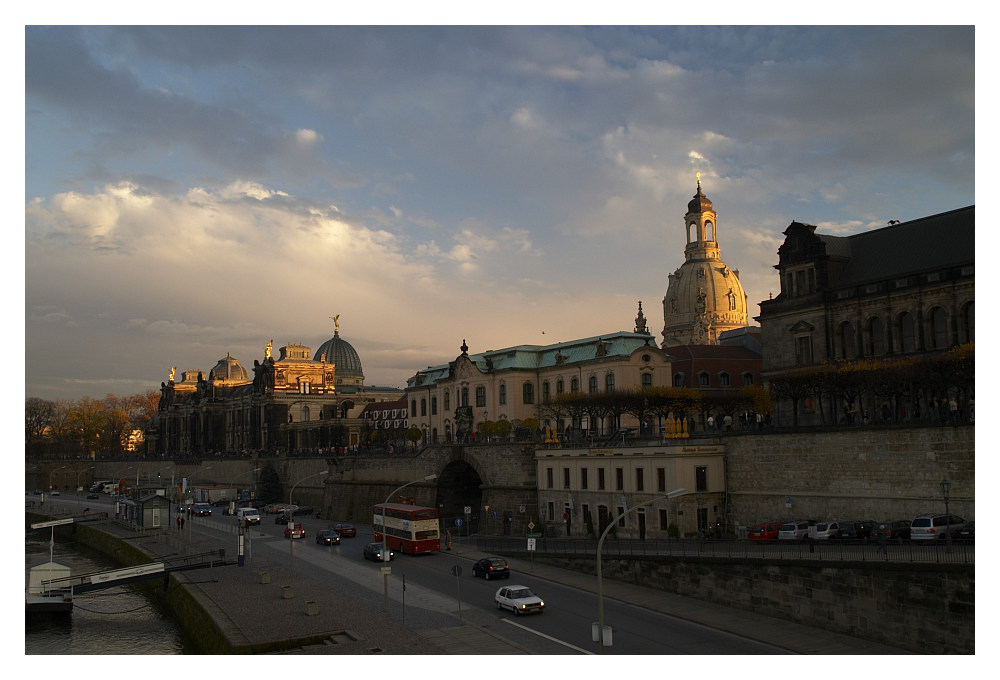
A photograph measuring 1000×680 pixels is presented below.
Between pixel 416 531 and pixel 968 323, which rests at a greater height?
pixel 968 323

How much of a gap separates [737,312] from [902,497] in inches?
4617

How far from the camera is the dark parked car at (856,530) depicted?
4003 centimetres

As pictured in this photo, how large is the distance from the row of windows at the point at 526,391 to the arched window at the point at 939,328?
23358 millimetres

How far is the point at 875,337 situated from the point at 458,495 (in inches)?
1323

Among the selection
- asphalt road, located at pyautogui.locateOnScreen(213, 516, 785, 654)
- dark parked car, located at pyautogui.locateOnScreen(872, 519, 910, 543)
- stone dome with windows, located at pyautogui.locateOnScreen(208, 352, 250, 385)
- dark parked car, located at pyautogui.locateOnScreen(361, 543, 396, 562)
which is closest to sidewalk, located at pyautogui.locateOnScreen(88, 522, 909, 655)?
asphalt road, located at pyautogui.locateOnScreen(213, 516, 785, 654)

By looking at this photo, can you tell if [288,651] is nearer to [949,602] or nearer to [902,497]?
[949,602]

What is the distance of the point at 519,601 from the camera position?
1470 inches

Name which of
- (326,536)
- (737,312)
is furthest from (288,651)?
(737,312)

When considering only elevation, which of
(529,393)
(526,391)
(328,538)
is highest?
(526,391)

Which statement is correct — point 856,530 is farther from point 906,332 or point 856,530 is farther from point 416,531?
point 416,531

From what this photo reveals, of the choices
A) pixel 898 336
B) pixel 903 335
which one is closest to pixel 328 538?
pixel 898 336

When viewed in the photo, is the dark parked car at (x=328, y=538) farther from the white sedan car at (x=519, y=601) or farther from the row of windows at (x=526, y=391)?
the white sedan car at (x=519, y=601)

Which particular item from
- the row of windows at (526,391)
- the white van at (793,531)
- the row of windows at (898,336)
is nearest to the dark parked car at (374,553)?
the row of windows at (526,391)

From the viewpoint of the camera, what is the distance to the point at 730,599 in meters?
37.4
